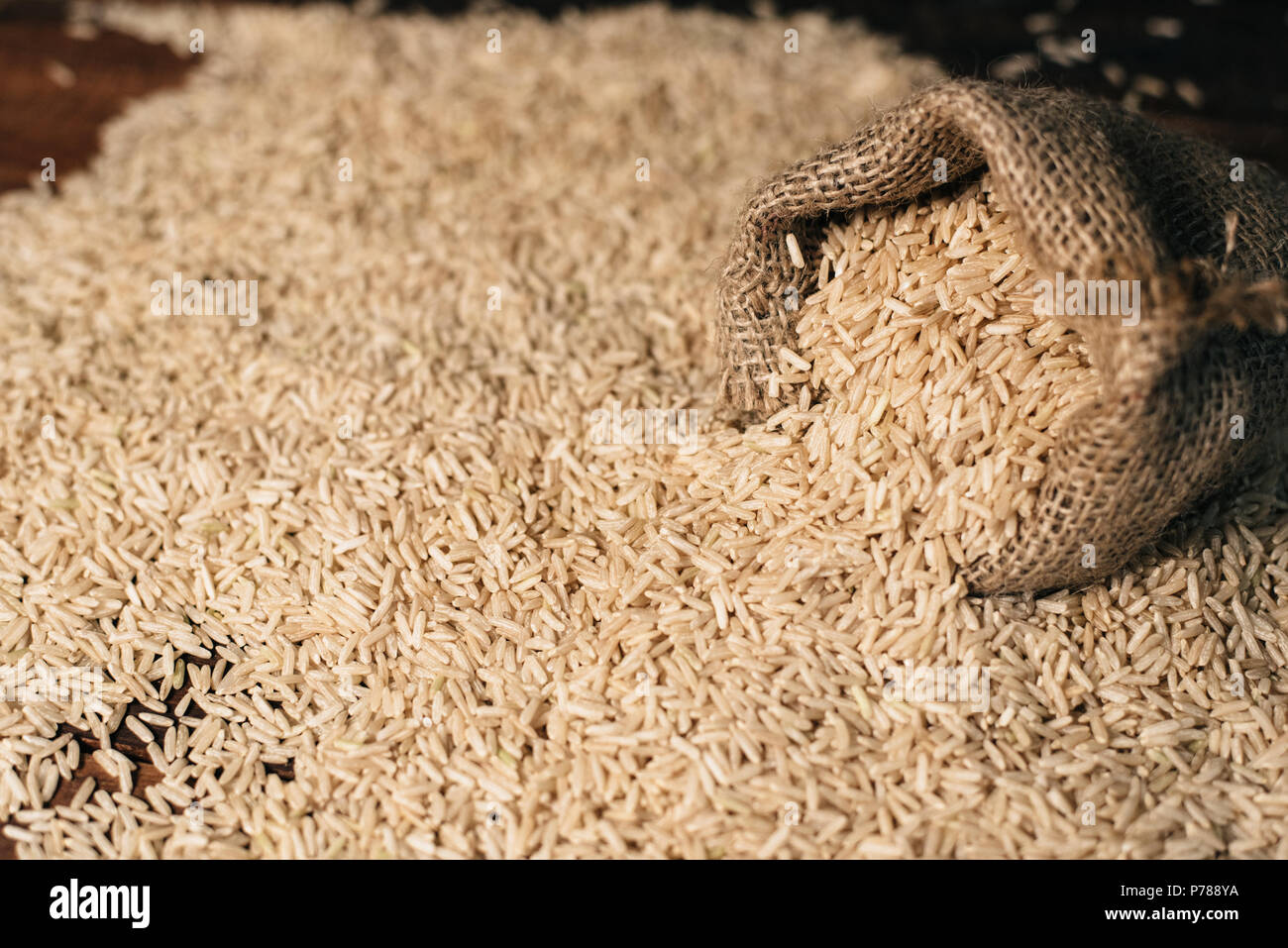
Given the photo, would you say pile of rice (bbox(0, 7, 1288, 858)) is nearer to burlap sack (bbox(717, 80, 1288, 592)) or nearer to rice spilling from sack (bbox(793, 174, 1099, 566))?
rice spilling from sack (bbox(793, 174, 1099, 566))

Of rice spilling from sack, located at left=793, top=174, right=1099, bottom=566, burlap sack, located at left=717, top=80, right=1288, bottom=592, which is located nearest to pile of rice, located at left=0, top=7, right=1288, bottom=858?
rice spilling from sack, located at left=793, top=174, right=1099, bottom=566

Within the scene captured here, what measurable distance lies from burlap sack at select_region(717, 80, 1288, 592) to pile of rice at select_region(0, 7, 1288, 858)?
13cm

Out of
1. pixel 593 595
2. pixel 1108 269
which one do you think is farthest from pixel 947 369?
pixel 593 595

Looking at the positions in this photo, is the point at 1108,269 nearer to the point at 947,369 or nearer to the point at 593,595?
the point at 947,369

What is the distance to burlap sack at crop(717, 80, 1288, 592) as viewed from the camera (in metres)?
2.14

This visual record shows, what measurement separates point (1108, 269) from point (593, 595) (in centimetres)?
147

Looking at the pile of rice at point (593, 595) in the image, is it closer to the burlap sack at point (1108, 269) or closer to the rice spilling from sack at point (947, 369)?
the rice spilling from sack at point (947, 369)

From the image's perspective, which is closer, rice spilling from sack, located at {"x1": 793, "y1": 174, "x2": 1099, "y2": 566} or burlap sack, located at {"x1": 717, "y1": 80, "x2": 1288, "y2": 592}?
burlap sack, located at {"x1": 717, "y1": 80, "x2": 1288, "y2": 592}

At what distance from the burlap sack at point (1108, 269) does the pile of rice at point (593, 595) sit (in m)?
0.13

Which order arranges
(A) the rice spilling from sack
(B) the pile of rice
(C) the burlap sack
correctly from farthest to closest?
(A) the rice spilling from sack → (B) the pile of rice → (C) the burlap sack

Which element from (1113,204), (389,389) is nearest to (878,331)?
(1113,204)

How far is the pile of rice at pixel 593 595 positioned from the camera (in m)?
2.30

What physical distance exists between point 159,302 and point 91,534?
1.11 m

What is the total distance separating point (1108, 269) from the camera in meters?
2.16
